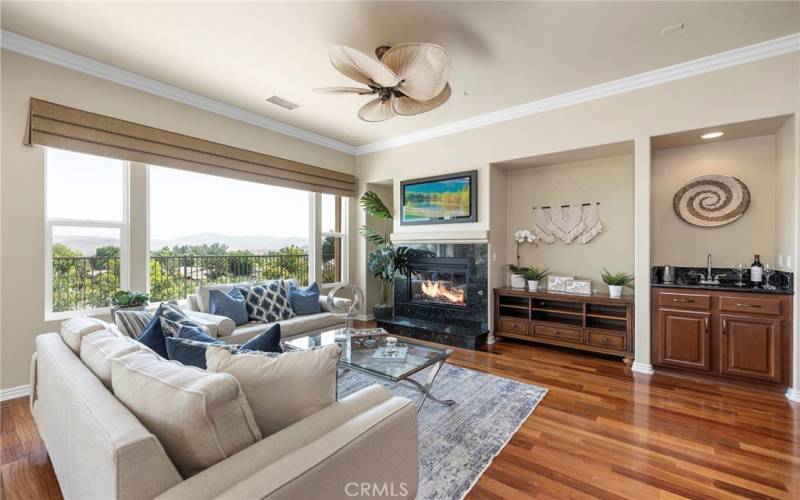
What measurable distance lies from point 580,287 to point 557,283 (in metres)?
0.26

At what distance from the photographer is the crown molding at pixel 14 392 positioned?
8.98ft

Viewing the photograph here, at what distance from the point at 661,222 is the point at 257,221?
4870 millimetres

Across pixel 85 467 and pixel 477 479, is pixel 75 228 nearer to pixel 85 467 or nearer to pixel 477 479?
pixel 85 467

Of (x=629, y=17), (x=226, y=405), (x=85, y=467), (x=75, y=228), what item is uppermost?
(x=629, y=17)

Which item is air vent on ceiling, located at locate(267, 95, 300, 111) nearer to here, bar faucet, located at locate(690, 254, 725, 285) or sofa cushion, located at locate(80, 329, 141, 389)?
sofa cushion, located at locate(80, 329, 141, 389)

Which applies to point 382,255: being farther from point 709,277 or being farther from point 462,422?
point 709,277

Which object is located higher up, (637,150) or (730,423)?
(637,150)

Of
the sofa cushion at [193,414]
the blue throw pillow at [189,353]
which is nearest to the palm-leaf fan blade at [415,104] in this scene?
the blue throw pillow at [189,353]

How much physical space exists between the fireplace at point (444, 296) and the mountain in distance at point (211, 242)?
173 cm

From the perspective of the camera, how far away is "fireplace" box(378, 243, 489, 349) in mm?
4391

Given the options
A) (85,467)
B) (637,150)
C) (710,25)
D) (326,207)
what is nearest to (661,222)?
→ (637,150)

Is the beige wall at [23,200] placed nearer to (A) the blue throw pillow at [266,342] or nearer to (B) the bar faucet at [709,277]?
(A) the blue throw pillow at [266,342]

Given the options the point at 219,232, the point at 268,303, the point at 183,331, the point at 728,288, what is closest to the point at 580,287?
the point at 728,288

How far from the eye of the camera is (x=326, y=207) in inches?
218
